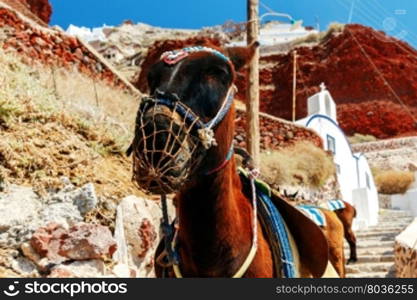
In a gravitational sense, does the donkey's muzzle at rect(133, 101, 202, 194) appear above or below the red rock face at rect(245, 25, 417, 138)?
below

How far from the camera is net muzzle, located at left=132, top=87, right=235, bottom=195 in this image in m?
1.98

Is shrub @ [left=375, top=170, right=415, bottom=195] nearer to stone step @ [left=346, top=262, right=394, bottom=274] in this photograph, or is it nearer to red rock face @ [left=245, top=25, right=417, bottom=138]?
red rock face @ [left=245, top=25, right=417, bottom=138]

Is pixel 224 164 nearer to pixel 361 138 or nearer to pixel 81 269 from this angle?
pixel 81 269

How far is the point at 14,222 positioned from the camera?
4.16 m

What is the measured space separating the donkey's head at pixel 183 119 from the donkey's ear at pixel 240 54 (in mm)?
131

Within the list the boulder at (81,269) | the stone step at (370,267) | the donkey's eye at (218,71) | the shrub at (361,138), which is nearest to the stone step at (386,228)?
the stone step at (370,267)

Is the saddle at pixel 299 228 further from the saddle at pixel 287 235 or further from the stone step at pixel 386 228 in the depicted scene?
the stone step at pixel 386 228

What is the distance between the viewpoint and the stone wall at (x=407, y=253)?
17.2 ft

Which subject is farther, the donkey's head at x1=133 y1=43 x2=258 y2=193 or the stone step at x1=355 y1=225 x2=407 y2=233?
the stone step at x1=355 y1=225 x2=407 y2=233

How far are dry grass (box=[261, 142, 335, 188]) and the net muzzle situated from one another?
10134 mm

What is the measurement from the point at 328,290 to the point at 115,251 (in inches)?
92.7

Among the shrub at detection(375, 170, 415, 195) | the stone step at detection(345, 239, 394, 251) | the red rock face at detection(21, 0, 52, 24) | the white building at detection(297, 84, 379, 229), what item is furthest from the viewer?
the red rock face at detection(21, 0, 52, 24)

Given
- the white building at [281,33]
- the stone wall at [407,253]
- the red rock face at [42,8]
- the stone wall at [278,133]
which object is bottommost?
the stone wall at [407,253]

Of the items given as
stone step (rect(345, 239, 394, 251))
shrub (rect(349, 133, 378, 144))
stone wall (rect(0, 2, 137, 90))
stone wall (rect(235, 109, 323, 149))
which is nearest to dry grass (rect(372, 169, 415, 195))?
shrub (rect(349, 133, 378, 144))
